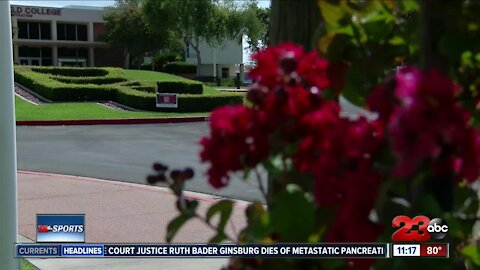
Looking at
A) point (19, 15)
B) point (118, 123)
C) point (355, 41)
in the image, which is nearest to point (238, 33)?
point (19, 15)

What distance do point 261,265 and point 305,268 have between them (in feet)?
0.45

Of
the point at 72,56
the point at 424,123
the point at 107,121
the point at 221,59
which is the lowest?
the point at 107,121

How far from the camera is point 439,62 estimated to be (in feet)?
4.53

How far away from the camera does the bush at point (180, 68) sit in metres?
65.9

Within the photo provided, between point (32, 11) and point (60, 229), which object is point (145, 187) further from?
point (32, 11)

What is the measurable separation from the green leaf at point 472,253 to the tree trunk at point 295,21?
723mm

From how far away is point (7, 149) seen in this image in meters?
4.05

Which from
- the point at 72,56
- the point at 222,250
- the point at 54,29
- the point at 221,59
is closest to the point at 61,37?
the point at 54,29

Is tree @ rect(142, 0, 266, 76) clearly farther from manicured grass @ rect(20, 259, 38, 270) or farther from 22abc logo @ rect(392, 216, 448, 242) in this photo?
22abc logo @ rect(392, 216, 448, 242)

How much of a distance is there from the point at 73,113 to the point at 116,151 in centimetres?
890

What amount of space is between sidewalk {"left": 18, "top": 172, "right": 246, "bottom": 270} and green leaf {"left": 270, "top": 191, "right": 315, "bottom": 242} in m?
4.08

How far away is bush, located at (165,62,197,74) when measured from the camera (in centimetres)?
6588

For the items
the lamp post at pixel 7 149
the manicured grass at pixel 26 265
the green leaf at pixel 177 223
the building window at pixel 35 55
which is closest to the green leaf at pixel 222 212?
the green leaf at pixel 177 223

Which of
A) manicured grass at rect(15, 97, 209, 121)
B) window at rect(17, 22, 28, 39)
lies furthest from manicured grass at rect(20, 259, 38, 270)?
window at rect(17, 22, 28, 39)
